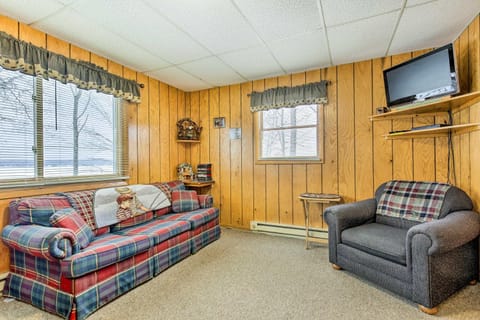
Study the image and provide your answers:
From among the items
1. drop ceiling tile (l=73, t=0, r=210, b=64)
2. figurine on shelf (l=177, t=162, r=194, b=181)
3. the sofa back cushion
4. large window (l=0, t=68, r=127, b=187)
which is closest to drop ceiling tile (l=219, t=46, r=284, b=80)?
drop ceiling tile (l=73, t=0, r=210, b=64)

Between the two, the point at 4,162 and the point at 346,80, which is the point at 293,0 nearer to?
the point at 346,80

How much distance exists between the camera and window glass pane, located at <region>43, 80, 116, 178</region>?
246 centimetres

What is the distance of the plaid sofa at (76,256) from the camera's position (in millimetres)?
1712

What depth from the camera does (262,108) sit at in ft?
12.1

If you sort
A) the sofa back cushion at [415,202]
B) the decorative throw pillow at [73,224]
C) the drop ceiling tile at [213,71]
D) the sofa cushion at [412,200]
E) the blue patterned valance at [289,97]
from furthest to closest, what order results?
1. the blue patterned valance at [289,97]
2. the drop ceiling tile at [213,71]
3. the sofa cushion at [412,200]
4. the sofa back cushion at [415,202]
5. the decorative throw pillow at [73,224]

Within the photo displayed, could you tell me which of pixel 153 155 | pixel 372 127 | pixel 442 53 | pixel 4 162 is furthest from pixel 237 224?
pixel 442 53

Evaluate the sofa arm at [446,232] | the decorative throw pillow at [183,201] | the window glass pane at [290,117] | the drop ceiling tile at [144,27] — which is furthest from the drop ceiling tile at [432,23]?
the decorative throw pillow at [183,201]

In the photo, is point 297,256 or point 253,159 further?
point 253,159

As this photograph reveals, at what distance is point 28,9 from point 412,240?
3.63 m

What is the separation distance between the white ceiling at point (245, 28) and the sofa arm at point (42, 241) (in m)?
1.83

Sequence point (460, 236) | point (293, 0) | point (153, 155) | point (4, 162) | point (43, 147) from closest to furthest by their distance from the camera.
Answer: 1. point (460, 236)
2. point (293, 0)
3. point (4, 162)
4. point (43, 147)
5. point (153, 155)

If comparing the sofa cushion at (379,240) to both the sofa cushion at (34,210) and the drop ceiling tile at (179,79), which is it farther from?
the drop ceiling tile at (179,79)

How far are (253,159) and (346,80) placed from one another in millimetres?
1725

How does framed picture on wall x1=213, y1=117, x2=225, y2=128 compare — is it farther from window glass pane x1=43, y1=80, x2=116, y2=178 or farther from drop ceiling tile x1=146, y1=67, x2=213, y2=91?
window glass pane x1=43, y1=80, x2=116, y2=178
